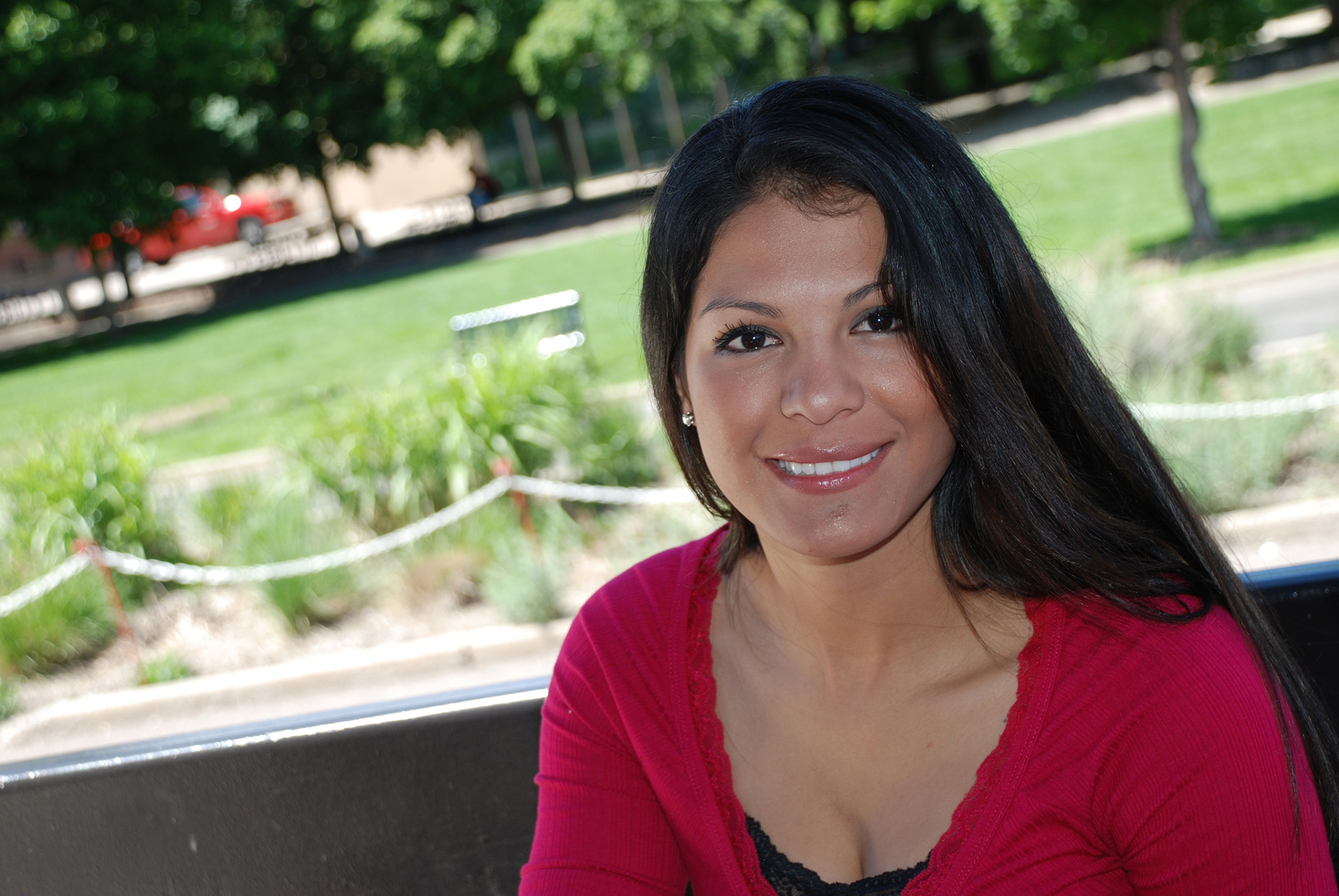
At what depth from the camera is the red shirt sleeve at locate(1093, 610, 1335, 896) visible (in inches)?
58.2

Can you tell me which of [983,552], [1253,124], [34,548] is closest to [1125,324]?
[983,552]

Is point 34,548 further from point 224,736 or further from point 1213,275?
point 1213,275

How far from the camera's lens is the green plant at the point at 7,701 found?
622cm

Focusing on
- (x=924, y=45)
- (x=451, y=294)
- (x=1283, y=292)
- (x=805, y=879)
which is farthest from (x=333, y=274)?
(x=805, y=879)

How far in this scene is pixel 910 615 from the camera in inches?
73.3

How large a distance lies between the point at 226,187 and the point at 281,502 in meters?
21.7

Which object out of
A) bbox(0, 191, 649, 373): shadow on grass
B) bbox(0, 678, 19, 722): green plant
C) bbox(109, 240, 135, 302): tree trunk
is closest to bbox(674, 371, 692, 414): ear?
bbox(0, 678, 19, 722): green plant

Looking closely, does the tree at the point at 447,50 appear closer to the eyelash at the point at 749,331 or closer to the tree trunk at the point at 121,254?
the tree trunk at the point at 121,254

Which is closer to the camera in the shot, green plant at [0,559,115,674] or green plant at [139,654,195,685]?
green plant at [139,654,195,685]

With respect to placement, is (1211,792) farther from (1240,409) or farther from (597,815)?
(1240,409)

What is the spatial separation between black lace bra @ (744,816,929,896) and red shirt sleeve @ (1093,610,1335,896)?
27 cm

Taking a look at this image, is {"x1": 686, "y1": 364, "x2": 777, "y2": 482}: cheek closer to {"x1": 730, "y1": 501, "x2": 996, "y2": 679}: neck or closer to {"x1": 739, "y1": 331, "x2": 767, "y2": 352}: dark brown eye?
{"x1": 739, "y1": 331, "x2": 767, "y2": 352}: dark brown eye

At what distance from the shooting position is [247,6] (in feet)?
83.9

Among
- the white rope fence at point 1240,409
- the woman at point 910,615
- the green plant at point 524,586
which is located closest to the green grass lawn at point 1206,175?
the white rope fence at point 1240,409
